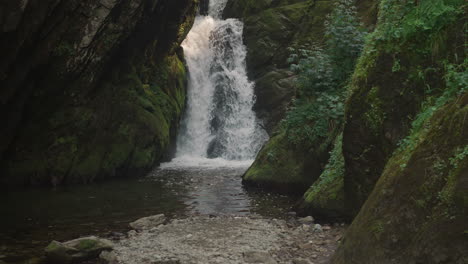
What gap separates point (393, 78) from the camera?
5215mm

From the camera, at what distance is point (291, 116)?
10.8m

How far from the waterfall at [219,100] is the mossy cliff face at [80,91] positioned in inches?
139

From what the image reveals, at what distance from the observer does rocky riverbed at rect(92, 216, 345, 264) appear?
223 inches

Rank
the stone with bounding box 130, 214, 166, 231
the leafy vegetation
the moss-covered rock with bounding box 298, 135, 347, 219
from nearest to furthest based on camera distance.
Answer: the moss-covered rock with bounding box 298, 135, 347, 219, the stone with bounding box 130, 214, 166, 231, the leafy vegetation

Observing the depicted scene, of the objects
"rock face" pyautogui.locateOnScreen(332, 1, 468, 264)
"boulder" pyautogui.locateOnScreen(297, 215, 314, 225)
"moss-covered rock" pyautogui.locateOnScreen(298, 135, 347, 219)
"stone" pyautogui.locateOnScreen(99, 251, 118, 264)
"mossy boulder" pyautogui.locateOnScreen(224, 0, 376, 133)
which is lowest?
"stone" pyautogui.locateOnScreen(99, 251, 118, 264)

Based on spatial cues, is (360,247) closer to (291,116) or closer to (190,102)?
(291,116)

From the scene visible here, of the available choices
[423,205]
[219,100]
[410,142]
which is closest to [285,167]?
[410,142]

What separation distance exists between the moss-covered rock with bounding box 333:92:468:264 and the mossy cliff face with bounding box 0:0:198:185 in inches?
332

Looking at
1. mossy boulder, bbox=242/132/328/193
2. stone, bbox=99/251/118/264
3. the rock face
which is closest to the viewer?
the rock face

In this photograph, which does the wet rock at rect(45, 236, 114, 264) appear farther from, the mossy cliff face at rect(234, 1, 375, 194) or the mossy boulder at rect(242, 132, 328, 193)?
the mossy cliff face at rect(234, 1, 375, 194)

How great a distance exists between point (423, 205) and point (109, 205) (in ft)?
27.9

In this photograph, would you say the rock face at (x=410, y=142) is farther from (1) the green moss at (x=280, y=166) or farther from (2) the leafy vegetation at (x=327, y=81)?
(1) the green moss at (x=280, y=166)

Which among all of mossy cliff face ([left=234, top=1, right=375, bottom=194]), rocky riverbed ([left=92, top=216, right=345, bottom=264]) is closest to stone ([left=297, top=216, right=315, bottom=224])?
rocky riverbed ([left=92, top=216, right=345, bottom=264])

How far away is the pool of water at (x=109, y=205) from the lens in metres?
7.46
